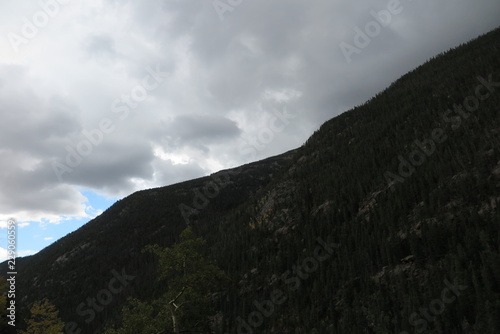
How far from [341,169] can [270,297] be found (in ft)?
119

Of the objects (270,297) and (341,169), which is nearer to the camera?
(270,297)

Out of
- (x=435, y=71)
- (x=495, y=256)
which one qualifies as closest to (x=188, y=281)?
(x=495, y=256)

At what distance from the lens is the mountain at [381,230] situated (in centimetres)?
3309

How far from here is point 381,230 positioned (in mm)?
50250

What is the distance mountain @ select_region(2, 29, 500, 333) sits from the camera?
109 feet

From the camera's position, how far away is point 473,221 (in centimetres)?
3653

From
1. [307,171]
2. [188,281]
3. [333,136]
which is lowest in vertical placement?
[188,281]

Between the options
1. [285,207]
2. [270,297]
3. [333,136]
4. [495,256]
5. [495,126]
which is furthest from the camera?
[333,136]

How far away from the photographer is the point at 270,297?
57250 millimetres

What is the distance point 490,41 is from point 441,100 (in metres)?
46.9

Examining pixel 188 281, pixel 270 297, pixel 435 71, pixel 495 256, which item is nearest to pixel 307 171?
pixel 270 297

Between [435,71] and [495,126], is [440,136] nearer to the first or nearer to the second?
[495,126]

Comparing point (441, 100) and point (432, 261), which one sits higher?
point (441, 100)

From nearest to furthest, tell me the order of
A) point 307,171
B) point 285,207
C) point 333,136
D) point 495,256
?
1. point 495,256
2. point 285,207
3. point 307,171
4. point 333,136
